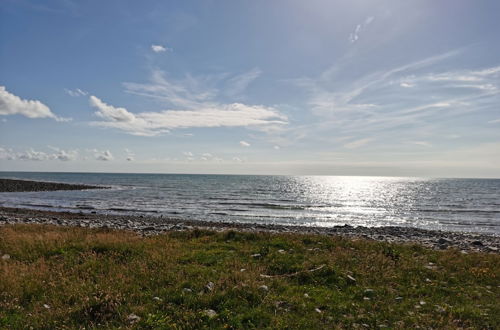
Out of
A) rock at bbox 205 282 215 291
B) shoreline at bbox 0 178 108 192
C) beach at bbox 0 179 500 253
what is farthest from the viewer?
shoreline at bbox 0 178 108 192

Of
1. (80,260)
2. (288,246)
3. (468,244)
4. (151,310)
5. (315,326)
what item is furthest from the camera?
(468,244)

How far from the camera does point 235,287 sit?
8891mm

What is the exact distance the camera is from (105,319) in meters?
7.16

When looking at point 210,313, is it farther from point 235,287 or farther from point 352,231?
point 352,231

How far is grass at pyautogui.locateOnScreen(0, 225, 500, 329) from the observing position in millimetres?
7355

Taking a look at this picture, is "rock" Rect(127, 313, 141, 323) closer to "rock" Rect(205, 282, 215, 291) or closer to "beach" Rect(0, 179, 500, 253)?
"rock" Rect(205, 282, 215, 291)

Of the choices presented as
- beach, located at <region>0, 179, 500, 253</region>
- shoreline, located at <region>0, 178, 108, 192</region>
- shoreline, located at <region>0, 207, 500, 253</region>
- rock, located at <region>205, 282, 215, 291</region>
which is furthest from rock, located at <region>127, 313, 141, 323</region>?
shoreline, located at <region>0, 178, 108, 192</region>

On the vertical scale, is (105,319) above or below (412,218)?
above

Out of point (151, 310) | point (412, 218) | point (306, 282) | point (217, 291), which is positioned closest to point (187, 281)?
point (217, 291)

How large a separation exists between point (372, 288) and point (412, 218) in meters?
41.5

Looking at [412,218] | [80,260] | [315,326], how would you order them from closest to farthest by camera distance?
1. [315,326]
2. [80,260]
3. [412,218]

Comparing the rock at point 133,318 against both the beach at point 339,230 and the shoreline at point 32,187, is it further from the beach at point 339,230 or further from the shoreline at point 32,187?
the shoreline at point 32,187

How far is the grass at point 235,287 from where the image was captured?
7.36 m

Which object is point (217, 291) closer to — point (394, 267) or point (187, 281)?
point (187, 281)
